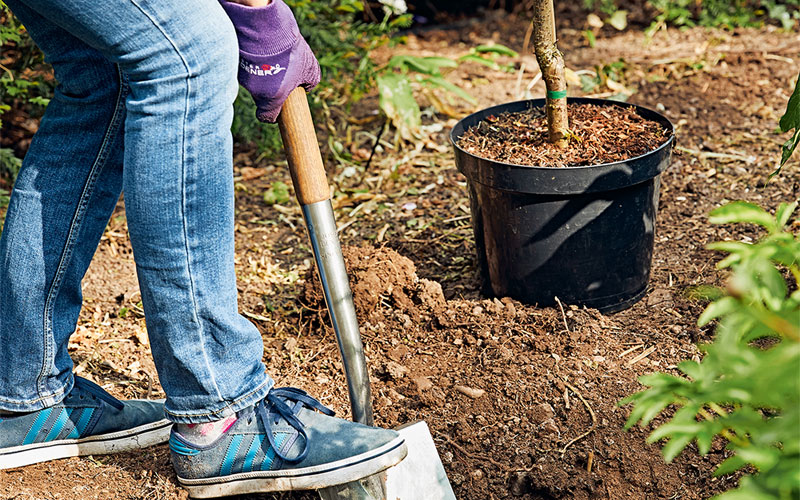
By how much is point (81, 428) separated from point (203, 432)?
1.19ft

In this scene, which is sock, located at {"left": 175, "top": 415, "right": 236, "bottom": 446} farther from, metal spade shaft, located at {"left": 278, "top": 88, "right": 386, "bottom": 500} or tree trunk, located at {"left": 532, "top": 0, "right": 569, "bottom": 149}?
tree trunk, located at {"left": 532, "top": 0, "right": 569, "bottom": 149}

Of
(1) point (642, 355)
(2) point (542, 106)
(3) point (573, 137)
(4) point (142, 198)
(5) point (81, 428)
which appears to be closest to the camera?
(4) point (142, 198)

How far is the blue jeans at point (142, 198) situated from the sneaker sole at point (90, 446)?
0.10 meters

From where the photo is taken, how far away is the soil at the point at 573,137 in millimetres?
2090

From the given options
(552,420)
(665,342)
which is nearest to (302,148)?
(552,420)

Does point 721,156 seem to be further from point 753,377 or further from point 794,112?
point 753,377

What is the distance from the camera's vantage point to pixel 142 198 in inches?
56.0

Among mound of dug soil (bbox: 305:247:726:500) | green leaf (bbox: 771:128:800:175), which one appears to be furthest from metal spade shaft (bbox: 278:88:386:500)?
green leaf (bbox: 771:128:800:175)

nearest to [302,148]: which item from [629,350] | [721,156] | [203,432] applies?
[203,432]

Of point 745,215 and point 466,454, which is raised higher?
point 745,215

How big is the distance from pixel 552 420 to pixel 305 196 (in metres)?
0.78

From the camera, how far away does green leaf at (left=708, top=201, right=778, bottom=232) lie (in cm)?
89

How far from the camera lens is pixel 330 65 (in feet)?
10.8

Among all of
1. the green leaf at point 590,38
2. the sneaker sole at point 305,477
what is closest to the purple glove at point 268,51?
the sneaker sole at point 305,477
